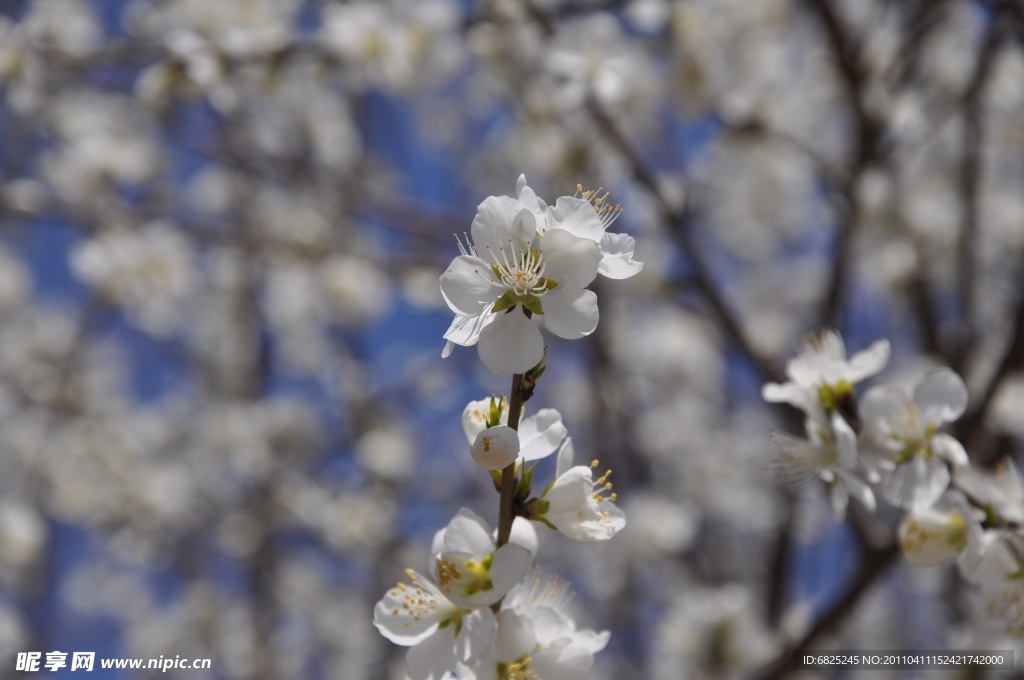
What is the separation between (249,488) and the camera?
16.8 feet

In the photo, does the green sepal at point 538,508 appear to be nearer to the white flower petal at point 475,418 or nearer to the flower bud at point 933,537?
the white flower petal at point 475,418

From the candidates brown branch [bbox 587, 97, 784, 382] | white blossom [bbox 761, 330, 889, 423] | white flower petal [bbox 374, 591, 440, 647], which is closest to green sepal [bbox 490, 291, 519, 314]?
white flower petal [bbox 374, 591, 440, 647]

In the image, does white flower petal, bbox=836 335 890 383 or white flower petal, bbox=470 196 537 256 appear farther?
white flower petal, bbox=836 335 890 383

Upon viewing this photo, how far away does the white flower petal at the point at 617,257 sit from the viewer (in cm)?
98

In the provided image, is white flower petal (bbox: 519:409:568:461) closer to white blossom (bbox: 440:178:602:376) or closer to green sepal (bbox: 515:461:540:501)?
green sepal (bbox: 515:461:540:501)

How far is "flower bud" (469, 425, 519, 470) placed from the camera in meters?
0.88

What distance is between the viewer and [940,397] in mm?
1281

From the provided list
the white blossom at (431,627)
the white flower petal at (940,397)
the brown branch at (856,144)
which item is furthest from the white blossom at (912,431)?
the brown branch at (856,144)

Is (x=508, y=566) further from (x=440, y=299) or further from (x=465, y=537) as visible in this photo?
(x=440, y=299)

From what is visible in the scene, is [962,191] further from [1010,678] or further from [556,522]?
[556,522]

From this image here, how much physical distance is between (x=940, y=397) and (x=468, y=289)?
34.6 inches

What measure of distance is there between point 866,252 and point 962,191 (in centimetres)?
71

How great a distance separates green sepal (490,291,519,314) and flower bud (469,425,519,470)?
0.59 ft

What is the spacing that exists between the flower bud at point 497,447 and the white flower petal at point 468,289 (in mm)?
184
